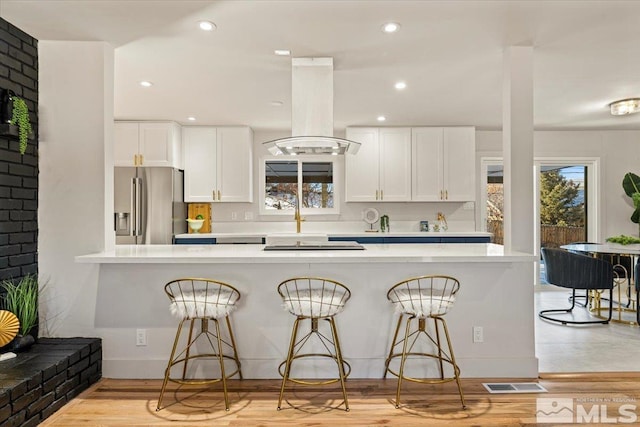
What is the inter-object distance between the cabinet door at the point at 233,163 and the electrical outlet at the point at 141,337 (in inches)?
107

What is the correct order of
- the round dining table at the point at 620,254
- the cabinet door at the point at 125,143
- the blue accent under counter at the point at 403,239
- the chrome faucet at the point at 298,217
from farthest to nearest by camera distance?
the chrome faucet at the point at 298,217 → the blue accent under counter at the point at 403,239 → the cabinet door at the point at 125,143 → the round dining table at the point at 620,254

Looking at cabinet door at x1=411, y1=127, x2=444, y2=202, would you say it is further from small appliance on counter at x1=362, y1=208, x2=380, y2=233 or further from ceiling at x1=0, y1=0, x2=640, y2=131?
ceiling at x1=0, y1=0, x2=640, y2=131

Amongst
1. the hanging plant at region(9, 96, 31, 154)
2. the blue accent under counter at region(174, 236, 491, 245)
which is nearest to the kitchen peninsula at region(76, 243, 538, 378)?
the hanging plant at region(9, 96, 31, 154)

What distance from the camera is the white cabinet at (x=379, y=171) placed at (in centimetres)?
550

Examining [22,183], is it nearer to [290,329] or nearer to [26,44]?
[26,44]

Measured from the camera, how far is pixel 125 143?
505 cm

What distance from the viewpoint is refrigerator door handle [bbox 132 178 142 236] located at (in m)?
4.92

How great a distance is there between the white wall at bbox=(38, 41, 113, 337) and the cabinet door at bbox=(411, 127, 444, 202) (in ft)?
12.5

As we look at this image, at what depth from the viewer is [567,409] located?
243 centimetres

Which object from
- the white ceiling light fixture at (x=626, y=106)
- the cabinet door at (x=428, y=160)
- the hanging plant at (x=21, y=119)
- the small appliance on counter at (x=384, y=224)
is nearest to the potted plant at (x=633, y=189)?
the white ceiling light fixture at (x=626, y=106)

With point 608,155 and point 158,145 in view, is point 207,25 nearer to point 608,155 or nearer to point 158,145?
point 158,145

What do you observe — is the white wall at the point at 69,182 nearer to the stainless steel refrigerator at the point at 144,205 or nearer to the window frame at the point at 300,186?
the stainless steel refrigerator at the point at 144,205

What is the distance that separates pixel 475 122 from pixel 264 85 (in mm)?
2929

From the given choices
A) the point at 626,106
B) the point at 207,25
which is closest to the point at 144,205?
the point at 207,25
